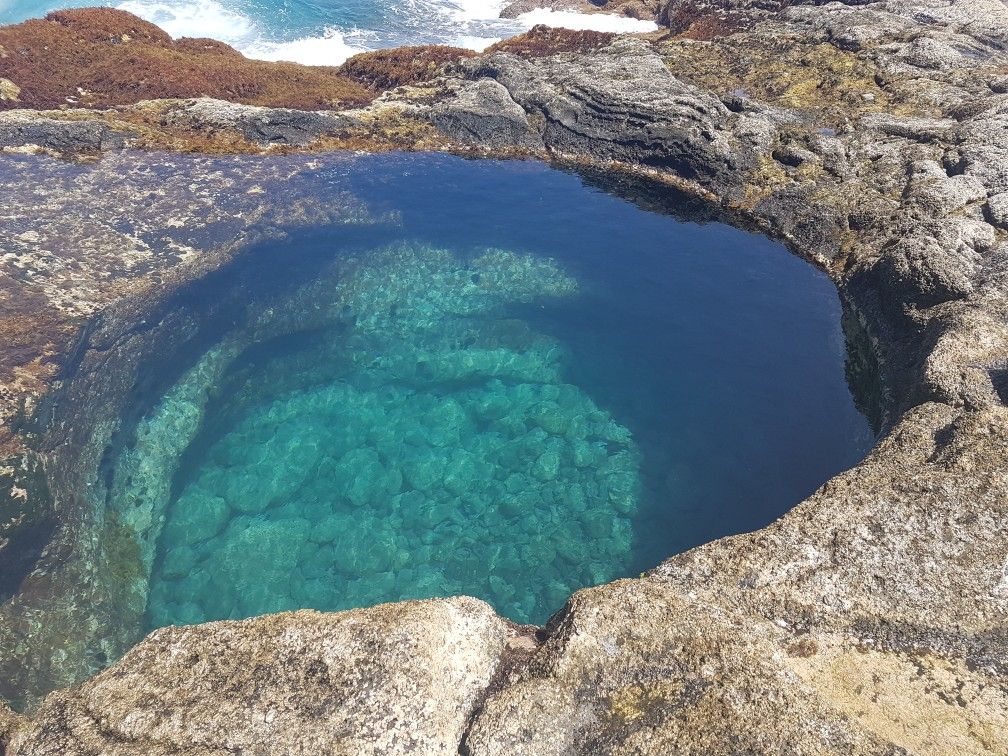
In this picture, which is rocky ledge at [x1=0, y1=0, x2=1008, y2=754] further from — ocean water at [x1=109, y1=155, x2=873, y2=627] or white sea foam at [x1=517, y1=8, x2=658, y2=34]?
white sea foam at [x1=517, y1=8, x2=658, y2=34]

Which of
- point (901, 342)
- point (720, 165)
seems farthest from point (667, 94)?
point (901, 342)

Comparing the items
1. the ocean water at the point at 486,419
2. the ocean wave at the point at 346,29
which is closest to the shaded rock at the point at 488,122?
the ocean water at the point at 486,419

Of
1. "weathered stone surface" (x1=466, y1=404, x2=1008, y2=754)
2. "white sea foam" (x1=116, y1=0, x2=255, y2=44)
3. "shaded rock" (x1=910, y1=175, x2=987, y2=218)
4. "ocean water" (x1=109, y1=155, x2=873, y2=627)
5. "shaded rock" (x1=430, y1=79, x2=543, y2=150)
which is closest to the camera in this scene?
"weathered stone surface" (x1=466, y1=404, x2=1008, y2=754)

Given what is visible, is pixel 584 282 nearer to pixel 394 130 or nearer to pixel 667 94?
pixel 667 94

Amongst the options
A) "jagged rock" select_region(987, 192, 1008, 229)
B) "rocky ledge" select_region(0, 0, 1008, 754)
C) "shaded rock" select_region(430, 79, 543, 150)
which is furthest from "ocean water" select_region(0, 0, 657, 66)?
"jagged rock" select_region(987, 192, 1008, 229)

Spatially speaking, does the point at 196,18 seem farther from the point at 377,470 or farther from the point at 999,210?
the point at 999,210

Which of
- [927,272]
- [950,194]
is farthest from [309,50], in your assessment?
[927,272]
